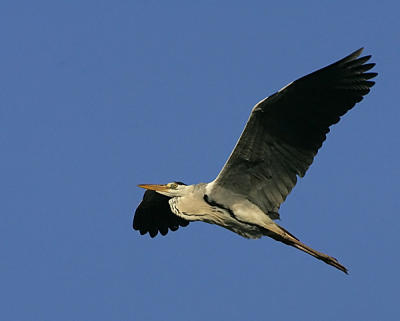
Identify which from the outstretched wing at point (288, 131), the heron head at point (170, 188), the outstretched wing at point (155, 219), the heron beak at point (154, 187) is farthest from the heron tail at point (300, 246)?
the outstretched wing at point (155, 219)

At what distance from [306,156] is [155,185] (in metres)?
2.55

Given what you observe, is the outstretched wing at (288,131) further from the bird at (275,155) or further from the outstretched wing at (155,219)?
the outstretched wing at (155,219)

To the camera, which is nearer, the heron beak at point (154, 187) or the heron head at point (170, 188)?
the heron head at point (170, 188)

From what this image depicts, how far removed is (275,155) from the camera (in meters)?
10.4

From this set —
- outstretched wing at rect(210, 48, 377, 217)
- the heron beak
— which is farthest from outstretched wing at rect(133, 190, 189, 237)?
outstretched wing at rect(210, 48, 377, 217)

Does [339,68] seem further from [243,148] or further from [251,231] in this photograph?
[251,231]

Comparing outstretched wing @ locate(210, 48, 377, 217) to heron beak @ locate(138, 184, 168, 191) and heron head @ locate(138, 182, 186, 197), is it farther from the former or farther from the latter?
heron beak @ locate(138, 184, 168, 191)

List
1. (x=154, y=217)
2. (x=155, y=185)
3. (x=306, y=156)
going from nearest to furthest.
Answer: (x=306, y=156) < (x=155, y=185) < (x=154, y=217)

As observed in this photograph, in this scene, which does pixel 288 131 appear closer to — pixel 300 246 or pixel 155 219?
pixel 300 246

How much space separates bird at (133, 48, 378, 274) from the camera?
9.84m

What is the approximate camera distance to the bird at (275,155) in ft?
32.3

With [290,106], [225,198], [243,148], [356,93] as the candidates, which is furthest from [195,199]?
[356,93]

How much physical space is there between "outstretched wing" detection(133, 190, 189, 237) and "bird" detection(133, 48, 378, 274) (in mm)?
1894

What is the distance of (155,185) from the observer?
38.3 feet
